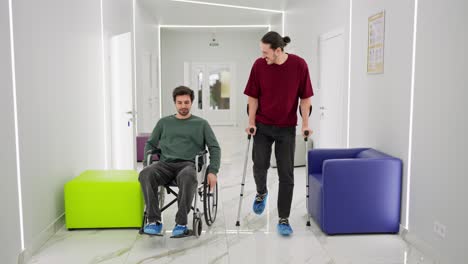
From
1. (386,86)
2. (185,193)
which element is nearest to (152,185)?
(185,193)

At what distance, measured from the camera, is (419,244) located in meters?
3.46

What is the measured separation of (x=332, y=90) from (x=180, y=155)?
9.78ft

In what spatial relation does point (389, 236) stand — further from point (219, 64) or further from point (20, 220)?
point (219, 64)

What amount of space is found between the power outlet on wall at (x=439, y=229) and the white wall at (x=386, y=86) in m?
0.56

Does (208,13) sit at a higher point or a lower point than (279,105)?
higher

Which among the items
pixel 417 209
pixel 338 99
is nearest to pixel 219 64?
pixel 338 99

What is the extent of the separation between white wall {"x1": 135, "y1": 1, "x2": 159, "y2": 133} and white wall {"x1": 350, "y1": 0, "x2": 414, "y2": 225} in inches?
161

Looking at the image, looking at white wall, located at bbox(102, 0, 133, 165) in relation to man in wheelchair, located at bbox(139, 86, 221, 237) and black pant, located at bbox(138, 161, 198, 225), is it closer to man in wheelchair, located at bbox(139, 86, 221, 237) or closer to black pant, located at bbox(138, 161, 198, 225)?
man in wheelchair, located at bbox(139, 86, 221, 237)

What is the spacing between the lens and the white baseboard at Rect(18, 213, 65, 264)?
3236 millimetres

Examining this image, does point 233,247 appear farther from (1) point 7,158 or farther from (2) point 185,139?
(1) point 7,158

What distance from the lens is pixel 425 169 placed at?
11.0 ft

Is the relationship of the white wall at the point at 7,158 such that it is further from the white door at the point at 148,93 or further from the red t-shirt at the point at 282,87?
the white door at the point at 148,93

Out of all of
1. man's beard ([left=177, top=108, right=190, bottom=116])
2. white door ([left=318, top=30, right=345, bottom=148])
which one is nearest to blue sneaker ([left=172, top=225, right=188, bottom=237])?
man's beard ([left=177, top=108, right=190, bottom=116])

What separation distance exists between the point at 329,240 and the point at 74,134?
2.44m
